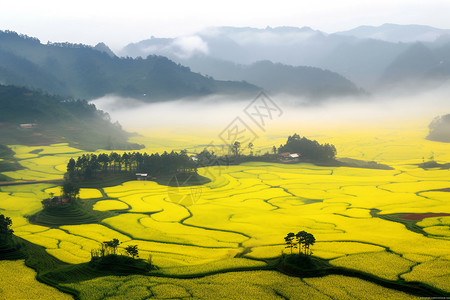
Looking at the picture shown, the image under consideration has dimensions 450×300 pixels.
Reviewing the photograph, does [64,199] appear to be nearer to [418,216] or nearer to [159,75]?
[418,216]

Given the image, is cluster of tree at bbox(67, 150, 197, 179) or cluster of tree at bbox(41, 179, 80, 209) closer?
cluster of tree at bbox(41, 179, 80, 209)

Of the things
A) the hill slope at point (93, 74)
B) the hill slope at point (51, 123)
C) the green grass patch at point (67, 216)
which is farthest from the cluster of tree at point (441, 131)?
the green grass patch at point (67, 216)

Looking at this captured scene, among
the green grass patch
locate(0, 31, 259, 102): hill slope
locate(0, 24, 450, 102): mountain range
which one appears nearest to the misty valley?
the green grass patch

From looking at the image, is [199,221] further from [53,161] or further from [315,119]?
[315,119]

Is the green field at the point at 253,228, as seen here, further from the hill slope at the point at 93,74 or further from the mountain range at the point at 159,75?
the mountain range at the point at 159,75

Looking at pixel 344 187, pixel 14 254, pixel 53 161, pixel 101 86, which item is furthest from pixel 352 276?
pixel 101 86

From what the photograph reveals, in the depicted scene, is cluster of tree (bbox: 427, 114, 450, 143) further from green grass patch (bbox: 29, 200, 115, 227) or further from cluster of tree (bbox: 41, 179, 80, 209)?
cluster of tree (bbox: 41, 179, 80, 209)
